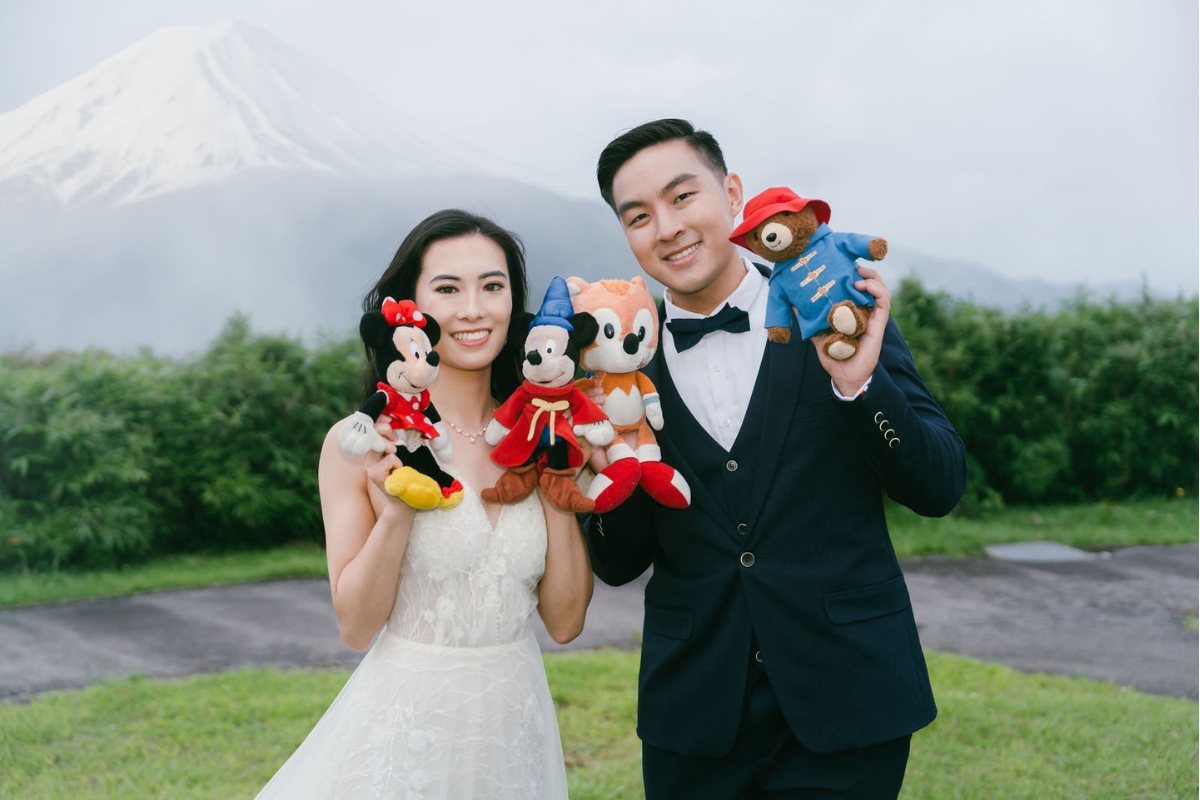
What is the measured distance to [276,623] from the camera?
6.08 metres

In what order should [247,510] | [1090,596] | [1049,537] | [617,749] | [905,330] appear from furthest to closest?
[905,330] → [1049,537] → [247,510] → [1090,596] → [617,749]

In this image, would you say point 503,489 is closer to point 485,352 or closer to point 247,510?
point 485,352

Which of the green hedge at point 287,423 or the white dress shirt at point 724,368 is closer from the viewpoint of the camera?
the white dress shirt at point 724,368

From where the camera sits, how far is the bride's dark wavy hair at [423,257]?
2480 mm

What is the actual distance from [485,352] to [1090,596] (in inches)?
227

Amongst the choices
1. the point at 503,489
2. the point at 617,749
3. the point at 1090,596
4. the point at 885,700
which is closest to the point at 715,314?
the point at 503,489

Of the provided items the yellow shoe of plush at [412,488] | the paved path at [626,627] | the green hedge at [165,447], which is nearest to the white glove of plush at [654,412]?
the yellow shoe of plush at [412,488]

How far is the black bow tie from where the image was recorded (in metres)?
2.37

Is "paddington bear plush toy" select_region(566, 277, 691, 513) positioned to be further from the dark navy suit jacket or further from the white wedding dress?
the white wedding dress

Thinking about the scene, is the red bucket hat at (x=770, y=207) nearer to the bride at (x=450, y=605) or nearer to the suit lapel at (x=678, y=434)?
the suit lapel at (x=678, y=434)

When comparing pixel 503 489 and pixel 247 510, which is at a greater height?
pixel 503 489

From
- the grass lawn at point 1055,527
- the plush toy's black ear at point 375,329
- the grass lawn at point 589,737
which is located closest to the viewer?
the plush toy's black ear at point 375,329

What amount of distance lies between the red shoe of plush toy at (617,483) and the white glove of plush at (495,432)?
278mm

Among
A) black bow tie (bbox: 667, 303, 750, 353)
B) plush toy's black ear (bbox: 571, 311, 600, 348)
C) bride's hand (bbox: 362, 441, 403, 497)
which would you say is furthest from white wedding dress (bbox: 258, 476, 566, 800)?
black bow tie (bbox: 667, 303, 750, 353)
